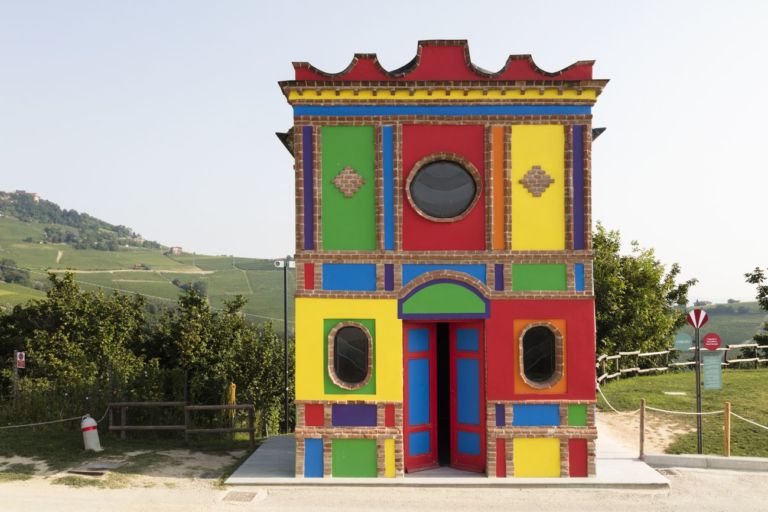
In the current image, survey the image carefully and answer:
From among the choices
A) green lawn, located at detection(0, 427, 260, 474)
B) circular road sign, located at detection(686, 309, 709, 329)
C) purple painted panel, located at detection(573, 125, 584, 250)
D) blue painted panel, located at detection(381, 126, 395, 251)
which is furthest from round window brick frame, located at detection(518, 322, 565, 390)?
green lawn, located at detection(0, 427, 260, 474)

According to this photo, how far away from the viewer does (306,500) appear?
11.1 meters

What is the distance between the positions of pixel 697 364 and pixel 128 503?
11.4m

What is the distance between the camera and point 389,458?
12.2m

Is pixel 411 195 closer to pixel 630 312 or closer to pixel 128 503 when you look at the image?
pixel 128 503

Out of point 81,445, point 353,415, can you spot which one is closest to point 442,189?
point 353,415

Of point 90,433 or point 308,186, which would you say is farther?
point 90,433

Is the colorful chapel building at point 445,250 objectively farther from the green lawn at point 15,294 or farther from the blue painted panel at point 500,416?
the green lawn at point 15,294

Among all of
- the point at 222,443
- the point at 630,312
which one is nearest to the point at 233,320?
the point at 630,312

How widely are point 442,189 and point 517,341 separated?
10.3 ft

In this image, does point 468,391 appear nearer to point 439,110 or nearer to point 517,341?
point 517,341

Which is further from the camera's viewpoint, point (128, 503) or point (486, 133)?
point (486, 133)

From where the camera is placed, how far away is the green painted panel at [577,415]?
12.2m

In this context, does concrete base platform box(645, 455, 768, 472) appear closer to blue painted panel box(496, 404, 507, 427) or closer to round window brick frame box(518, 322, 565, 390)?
round window brick frame box(518, 322, 565, 390)

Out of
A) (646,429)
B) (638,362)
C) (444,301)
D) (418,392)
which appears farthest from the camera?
(638,362)
